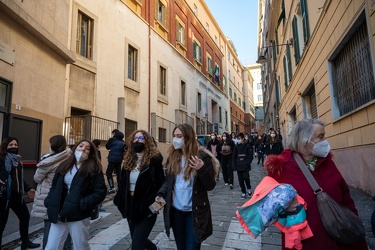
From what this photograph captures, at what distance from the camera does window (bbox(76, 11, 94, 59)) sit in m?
10.8

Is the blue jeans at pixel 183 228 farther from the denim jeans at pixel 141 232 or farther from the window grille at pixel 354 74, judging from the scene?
the window grille at pixel 354 74

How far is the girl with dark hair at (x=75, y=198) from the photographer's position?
3023 millimetres

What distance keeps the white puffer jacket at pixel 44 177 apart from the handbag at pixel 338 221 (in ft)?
10.5

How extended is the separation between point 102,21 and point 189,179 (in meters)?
11.1

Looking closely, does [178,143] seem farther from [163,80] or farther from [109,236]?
[163,80]

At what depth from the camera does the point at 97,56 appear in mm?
11375

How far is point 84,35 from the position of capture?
11.1m

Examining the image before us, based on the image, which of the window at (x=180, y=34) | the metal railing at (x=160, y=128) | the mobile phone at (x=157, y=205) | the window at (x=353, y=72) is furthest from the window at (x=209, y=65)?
the mobile phone at (x=157, y=205)

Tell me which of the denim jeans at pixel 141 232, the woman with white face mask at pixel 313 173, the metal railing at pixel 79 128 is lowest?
the denim jeans at pixel 141 232

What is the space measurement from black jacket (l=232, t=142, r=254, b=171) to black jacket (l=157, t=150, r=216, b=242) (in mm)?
4702

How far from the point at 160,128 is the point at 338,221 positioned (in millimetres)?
14488

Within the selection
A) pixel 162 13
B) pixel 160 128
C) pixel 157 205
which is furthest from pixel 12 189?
pixel 162 13

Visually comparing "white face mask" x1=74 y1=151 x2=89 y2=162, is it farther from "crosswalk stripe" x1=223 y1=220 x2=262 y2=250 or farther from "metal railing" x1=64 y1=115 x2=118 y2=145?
"metal railing" x1=64 y1=115 x2=118 y2=145

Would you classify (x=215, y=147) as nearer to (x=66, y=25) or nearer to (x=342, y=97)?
(x=342, y=97)
